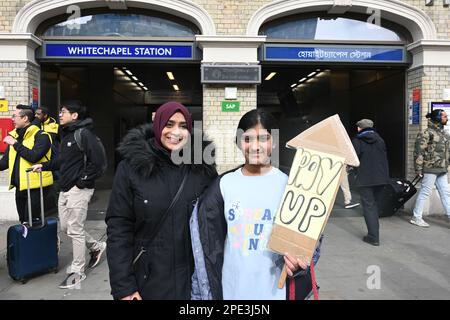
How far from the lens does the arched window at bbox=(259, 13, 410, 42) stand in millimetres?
8039

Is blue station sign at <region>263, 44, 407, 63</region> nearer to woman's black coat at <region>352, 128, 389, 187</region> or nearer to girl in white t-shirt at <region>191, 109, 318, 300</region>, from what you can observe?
woman's black coat at <region>352, 128, 389, 187</region>

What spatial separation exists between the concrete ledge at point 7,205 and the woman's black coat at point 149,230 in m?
6.07

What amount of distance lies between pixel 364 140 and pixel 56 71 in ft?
20.6

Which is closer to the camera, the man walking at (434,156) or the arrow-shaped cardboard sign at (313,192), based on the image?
the arrow-shaped cardboard sign at (313,192)

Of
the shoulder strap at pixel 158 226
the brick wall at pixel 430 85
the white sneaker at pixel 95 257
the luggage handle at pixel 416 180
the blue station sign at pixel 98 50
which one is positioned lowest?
the white sneaker at pixel 95 257

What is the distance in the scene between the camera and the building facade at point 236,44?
7359mm

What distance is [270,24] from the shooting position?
8070 millimetres

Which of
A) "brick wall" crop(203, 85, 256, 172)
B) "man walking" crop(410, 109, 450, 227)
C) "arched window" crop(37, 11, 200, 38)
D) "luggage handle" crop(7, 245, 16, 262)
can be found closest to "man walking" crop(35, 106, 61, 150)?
"luggage handle" crop(7, 245, 16, 262)

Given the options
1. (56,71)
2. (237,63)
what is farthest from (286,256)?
(56,71)

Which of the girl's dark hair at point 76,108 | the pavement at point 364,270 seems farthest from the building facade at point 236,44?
the girl's dark hair at point 76,108

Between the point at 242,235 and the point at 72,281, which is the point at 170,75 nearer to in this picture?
the point at 72,281

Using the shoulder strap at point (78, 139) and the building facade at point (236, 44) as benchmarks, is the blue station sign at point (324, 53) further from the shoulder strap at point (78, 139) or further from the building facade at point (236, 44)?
the shoulder strap at point (78, 139)

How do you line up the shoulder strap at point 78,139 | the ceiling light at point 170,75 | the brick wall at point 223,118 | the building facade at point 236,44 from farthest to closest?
the ceiling light at point 170,75, the brick wall at point 223,118, the building facade at point 236,44, the shoulder strap at point 78,139

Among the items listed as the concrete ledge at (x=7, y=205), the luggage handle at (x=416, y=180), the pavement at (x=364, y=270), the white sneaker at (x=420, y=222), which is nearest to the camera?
the pavement at (x=364, y=270)
